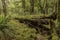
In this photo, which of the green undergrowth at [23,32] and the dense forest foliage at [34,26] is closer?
the dense forest foliage at [34,26]

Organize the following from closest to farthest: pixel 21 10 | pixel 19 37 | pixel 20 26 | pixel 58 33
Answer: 1. pixel 58 33
2. pixel 19 37
3. pixel 20 26
4. pixel 21 10

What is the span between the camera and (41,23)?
9.54m

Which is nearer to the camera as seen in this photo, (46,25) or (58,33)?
(58,33)

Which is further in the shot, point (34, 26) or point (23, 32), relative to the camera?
point (34, 26)

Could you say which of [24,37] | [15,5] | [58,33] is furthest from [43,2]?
[58,33]

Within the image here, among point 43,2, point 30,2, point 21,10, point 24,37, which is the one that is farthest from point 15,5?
point 24,37

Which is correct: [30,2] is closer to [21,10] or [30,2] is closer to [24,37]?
[21,10]

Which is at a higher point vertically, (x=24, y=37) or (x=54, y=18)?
(x=54, y=18)

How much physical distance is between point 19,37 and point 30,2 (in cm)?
673

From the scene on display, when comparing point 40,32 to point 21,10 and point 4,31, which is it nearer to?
point 4,31

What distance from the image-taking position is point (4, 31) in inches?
285

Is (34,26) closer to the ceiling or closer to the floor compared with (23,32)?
closer to the ceiling

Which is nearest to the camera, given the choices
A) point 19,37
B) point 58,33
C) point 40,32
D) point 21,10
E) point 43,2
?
point 58,33

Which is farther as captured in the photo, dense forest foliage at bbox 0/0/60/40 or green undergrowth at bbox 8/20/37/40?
green undergrowth at bbox 8/20/37/40
